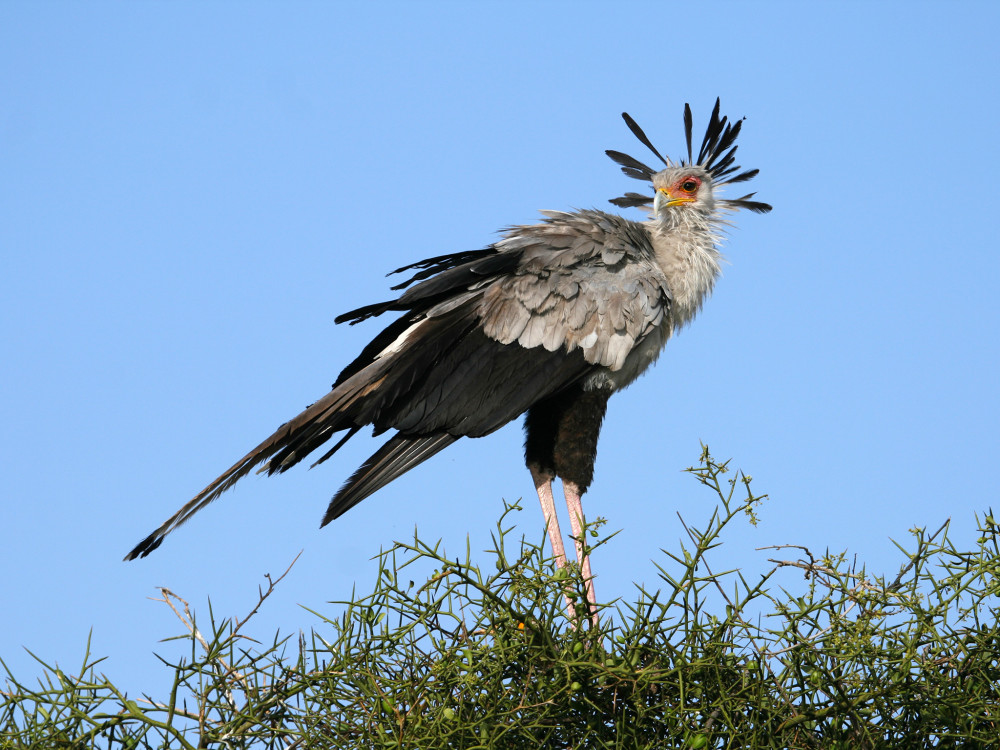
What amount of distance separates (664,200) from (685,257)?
546 millimetres

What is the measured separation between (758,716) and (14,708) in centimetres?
190

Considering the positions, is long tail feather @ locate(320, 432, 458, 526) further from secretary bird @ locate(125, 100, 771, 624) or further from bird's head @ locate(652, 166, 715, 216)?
bird's head @ locate(652, 166, 715, 216)

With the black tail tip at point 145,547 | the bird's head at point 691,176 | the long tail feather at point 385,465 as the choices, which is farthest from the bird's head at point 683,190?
the black tail tip at point 145,547

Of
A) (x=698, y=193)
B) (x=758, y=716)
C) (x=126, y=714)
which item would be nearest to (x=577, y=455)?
(x=698, y=193)

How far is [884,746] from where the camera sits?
271 centimetres

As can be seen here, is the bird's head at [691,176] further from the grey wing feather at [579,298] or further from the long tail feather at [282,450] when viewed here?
the long tail feather at [282,450]

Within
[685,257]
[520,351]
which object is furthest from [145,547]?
[685,257]

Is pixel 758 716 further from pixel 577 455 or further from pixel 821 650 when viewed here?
pixel 577 455

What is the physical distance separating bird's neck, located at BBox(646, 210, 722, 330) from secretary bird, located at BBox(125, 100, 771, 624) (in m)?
0.01

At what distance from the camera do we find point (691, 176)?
6215 mm

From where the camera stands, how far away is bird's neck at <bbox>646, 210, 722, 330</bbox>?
5609mm

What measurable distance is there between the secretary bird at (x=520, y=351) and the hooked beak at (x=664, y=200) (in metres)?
0.37

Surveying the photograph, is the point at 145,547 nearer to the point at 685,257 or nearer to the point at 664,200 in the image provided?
the point at 685,257

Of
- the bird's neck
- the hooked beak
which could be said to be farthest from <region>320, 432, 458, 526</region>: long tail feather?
the hooked beak
